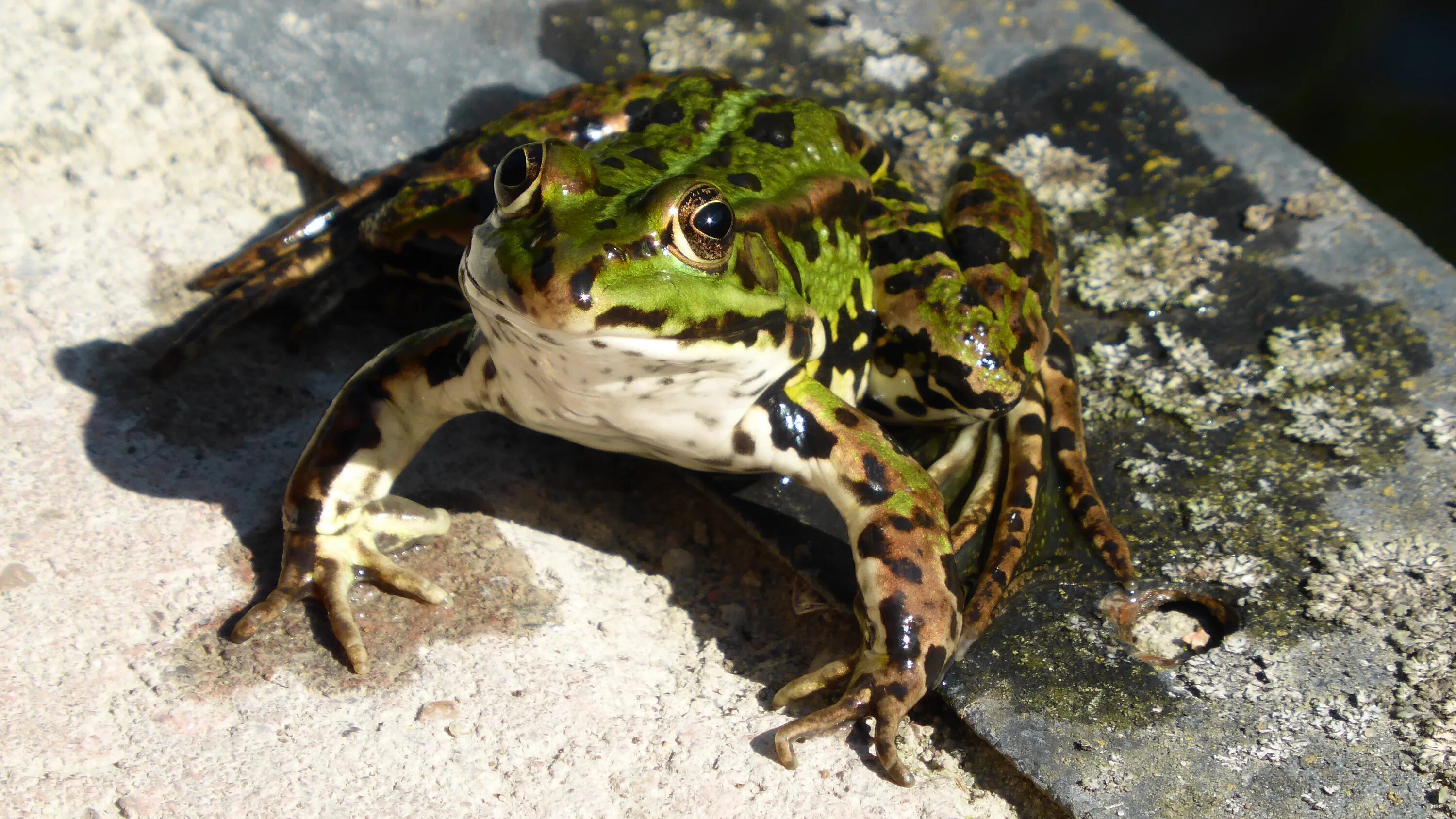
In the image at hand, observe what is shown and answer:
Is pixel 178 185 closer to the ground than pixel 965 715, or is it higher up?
higher up

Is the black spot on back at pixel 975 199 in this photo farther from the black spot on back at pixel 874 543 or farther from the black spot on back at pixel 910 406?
the black spot on back at pixel 874 543

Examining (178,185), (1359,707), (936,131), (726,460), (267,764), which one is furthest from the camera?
(936,131)

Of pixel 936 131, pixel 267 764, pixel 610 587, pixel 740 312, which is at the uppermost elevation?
pixel 740 312

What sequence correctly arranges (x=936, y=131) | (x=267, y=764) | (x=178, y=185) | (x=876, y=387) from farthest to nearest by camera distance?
1. (x=936, y=131)
2. (x=178, y=185)
3. (x=876, y=387)
4. (x=267, y=764)

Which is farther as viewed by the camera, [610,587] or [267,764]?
[610,587]

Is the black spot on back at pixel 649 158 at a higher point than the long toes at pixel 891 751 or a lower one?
higher

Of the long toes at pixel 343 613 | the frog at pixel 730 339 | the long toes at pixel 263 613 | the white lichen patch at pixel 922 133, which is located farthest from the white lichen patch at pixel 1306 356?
the long toes at pixel 263 613

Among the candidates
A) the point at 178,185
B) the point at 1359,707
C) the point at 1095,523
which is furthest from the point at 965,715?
the point at 178,185

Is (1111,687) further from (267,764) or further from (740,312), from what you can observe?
(267,764)
